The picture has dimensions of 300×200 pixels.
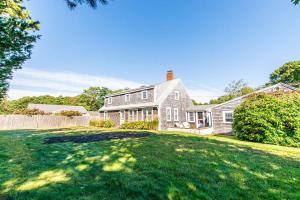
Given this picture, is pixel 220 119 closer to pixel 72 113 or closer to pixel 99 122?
pixel 99 122

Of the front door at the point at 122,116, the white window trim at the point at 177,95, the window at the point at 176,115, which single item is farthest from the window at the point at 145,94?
the window at the point at 176,115

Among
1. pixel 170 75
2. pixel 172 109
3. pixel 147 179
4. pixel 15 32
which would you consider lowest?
pixel 147 179

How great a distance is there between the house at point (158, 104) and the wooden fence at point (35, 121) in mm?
7896

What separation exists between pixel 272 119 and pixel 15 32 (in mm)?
14644

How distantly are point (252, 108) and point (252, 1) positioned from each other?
23.5 ft

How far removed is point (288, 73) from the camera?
41000mm

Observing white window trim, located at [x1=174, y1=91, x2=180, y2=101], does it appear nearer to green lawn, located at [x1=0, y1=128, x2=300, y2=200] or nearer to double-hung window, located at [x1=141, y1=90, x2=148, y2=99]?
double-hung window, located at [x1=141, y1=90, x2=148, y2=99]

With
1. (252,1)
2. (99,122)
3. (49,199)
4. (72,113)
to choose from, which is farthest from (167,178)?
(72,113)

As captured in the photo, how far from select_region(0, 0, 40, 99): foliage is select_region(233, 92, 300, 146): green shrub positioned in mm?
13829

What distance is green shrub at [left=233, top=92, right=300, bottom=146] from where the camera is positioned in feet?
34.1

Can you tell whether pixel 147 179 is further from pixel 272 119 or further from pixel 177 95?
pixel 177 95

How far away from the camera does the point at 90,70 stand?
31.4 metres

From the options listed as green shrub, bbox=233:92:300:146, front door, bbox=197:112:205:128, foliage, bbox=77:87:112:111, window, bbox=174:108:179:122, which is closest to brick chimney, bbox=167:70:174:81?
window, bbox=174:108:179:122

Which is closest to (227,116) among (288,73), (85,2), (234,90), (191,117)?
(191,117)
